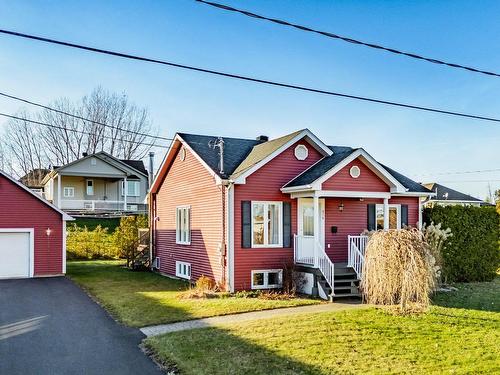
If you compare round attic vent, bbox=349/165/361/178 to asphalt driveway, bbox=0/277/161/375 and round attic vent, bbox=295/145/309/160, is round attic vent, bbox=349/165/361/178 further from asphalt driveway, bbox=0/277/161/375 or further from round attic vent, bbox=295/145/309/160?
asphalt driveway, bbox=0/277/161/375

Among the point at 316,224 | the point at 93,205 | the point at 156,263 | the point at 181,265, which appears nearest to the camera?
the point at 316,224

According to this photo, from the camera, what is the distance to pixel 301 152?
52.3 feet

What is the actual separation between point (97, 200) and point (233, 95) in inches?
926

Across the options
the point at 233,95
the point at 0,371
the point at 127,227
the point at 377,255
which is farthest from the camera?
the point at 127,227

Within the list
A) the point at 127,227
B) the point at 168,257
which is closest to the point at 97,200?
the point at 127,227

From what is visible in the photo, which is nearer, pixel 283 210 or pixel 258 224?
pixel 258 224

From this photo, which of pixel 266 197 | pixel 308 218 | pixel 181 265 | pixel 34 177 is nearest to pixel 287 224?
pixel 308 218

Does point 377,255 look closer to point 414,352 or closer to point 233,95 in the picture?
point 414,352

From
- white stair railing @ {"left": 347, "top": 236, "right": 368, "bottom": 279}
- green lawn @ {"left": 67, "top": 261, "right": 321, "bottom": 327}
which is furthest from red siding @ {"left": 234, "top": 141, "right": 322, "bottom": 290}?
white stair railing @ {"left": 347, "top": 236, "right": 368, "bottom": 279}

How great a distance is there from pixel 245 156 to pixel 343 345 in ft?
32.7

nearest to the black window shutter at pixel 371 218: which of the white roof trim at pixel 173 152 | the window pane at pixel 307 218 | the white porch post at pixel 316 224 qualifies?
the window pane at pixel 307 218

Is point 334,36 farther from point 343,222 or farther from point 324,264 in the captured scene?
point 343,222

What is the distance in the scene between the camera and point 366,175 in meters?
15.1

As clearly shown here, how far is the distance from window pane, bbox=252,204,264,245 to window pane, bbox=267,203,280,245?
29 centimetres
